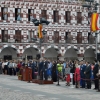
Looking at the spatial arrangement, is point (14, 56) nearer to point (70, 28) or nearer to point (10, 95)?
point (70, 28)

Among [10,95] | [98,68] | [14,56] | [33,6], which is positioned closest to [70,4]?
[33,6]

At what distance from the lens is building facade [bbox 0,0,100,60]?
5659 centimetres

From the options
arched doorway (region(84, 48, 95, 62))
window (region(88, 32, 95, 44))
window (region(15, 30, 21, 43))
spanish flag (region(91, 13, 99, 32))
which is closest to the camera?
spanish flag (region(91, 13, 99, 32))

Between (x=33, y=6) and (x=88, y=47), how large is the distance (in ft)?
32.8

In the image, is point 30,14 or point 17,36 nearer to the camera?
point 17,36

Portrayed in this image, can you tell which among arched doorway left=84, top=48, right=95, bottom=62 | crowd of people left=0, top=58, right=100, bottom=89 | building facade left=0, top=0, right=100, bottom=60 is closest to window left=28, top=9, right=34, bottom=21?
building facade left=0, top=0, right=100, bottom=60

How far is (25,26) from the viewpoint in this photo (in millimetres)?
57688

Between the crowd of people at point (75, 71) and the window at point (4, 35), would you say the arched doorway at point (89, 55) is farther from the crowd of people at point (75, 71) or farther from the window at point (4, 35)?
the crowd of people at point (75, 71)

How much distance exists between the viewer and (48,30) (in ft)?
194

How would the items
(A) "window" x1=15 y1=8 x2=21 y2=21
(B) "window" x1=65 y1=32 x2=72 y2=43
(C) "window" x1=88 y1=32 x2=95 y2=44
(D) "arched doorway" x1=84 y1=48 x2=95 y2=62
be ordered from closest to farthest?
(A) "window" x1=15 y1=8 x2=21 y2=21
(B) "window" x1=65 y1=32 x2=72 y2=43
(C) "window" x1=88 y1=32 x2=95 y2=44
(D) "arched doorway" x1=84 y1=48 x2=95 y2=62

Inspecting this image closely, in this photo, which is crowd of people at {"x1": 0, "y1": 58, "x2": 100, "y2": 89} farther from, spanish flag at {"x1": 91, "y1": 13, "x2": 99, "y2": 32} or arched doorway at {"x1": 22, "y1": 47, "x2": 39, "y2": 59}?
arched doorway at {"x1": 22, "y1": 47, "x2": 39, "y2": 59}

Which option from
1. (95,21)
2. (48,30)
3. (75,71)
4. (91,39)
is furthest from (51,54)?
(75,71)

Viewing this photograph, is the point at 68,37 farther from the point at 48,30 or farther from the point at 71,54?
the point at 48,30

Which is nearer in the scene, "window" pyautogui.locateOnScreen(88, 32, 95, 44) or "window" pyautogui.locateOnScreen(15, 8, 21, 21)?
"window" pyautogui.locateOnScreen(15, 8, 21, 21)
